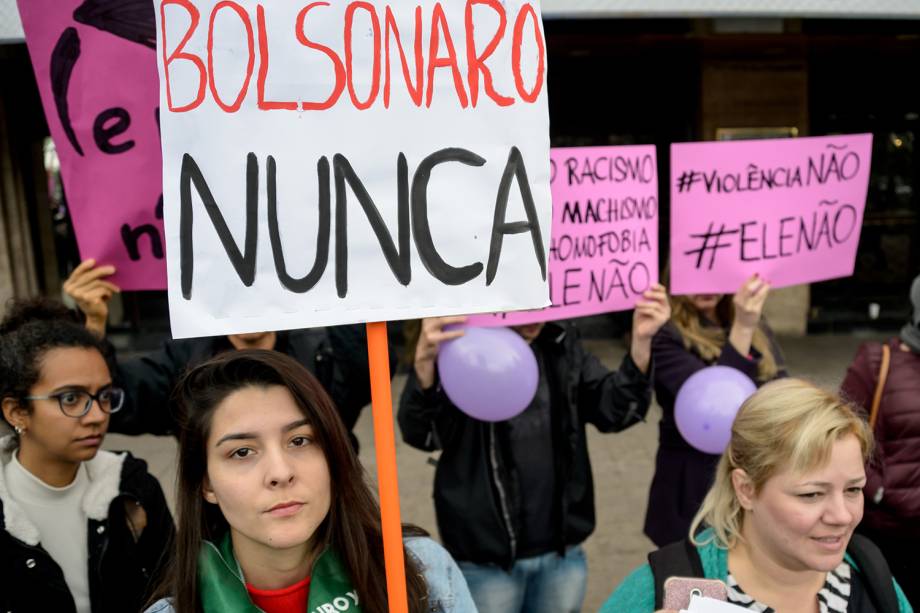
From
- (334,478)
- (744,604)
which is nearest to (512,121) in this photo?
(334,478)

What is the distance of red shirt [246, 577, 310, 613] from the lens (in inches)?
55.2

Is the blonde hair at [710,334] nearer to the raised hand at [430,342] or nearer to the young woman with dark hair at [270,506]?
the raised hand at [430,342]

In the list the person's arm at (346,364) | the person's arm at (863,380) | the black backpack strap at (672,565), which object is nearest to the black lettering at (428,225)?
the black backpack strap at (672,565)

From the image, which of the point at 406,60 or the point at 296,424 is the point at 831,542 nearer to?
the point at 296,424

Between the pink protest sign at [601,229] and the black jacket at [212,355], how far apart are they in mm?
741

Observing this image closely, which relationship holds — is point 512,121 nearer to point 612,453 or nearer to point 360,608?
point 360,608

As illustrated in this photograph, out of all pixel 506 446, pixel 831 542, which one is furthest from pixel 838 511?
pixel 506 446

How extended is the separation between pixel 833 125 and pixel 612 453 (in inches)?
233

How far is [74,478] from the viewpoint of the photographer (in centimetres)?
198

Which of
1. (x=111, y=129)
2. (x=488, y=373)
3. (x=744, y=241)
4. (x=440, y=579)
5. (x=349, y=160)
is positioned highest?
(x=111, y=129)

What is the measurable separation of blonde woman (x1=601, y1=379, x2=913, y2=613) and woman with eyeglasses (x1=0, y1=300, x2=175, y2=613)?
120cm

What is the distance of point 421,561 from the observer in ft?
5.03

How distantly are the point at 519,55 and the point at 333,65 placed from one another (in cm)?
34

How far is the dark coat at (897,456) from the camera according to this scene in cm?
241
